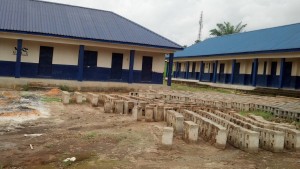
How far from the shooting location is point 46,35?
740 inches

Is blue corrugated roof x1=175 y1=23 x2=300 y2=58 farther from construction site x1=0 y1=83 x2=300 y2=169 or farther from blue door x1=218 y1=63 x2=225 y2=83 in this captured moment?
construction site x1=0 y1=83 x2=300 y2=169

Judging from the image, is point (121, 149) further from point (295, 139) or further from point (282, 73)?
point (282, 73)

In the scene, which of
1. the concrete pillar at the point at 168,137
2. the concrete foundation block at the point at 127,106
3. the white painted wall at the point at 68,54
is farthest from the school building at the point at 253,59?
the concrete pillar at the point at 168,137

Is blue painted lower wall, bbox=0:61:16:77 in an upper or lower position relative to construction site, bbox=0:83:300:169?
upper

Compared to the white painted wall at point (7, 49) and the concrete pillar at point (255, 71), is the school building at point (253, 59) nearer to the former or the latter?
the concrete pillar at point (255, 71)

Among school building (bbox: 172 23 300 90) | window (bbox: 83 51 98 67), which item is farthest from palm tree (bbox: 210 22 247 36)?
window (bbox: 83 51 98 67)

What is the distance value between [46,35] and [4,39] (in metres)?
2.45

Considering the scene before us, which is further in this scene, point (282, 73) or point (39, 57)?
point (282, 73)

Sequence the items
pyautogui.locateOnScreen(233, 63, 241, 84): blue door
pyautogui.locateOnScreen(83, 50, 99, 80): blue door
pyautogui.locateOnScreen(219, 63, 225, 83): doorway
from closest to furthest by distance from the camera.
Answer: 1. pyautogui.locateOnScreen(83, 50, 99, 80): blue door
2. pyautogui.locateOnScreen(233, 63, 241, 84): blue door
3. pyautogui.locateOnScreen(219, 63, 225, 83): doorway

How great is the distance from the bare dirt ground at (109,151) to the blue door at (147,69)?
1363cm

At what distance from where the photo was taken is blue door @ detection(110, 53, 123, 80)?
72.2 ft

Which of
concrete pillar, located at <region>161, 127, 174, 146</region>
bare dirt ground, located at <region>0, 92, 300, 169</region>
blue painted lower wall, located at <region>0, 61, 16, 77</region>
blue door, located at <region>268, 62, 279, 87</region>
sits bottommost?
bare dirt ground, located at <region>0, 92, 300, 169</region>

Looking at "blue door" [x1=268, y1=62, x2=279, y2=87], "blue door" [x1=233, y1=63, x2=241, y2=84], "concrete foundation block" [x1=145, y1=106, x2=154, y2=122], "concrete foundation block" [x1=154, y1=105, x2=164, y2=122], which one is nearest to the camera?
"concrete foundation block" [x1=145, y1=106, x2=154, y2=122]

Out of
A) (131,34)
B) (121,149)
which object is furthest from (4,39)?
(121,149)
